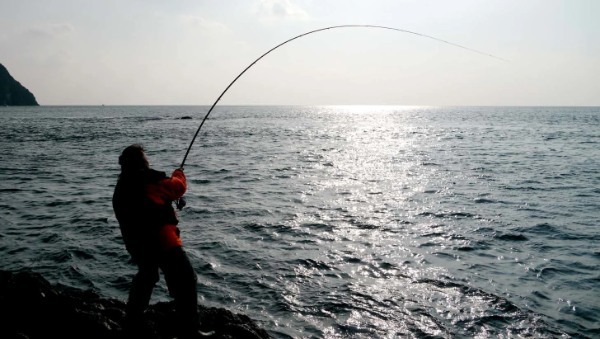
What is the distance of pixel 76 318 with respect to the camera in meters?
5.27

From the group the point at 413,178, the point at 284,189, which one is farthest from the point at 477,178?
the point at 284,189

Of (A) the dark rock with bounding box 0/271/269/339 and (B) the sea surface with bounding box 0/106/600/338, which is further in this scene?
(B) the sea surface with bounding box 0/106/600/338

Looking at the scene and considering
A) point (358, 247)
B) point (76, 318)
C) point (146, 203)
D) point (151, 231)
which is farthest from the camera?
point (358, 247)

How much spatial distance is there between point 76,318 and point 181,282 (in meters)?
1.71

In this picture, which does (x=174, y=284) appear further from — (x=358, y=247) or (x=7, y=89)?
(x=7, y=89)

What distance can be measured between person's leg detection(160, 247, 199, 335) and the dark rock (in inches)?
19.8

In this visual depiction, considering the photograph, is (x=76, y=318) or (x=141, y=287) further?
(x=76, y=318)

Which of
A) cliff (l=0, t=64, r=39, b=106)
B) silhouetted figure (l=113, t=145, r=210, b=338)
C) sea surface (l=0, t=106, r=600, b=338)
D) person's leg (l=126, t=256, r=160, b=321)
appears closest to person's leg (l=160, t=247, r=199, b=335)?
silhouetted figure (l=113, t=145, r=210, b=338)

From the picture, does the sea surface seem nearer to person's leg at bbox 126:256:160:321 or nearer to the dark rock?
the dark rock

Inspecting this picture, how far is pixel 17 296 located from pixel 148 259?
2.39 metres

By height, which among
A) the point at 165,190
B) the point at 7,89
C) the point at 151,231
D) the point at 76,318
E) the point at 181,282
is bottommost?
the point at 76,318

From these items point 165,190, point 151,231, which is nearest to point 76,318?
point 151,231

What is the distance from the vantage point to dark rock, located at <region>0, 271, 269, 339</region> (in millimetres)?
5043

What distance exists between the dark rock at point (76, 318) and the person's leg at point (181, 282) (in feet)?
1.65
